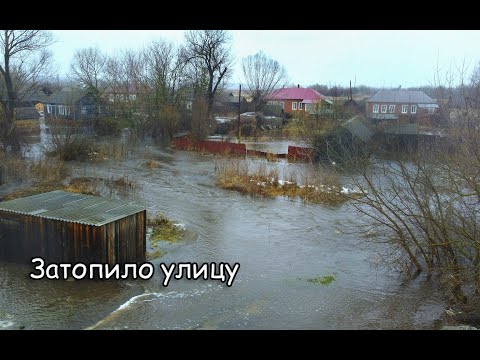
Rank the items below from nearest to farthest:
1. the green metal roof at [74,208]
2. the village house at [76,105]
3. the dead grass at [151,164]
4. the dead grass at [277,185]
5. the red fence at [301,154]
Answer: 1. the green metal roof at [74,208]
2. the dead grass at [277,185]
3. the dead grass at [151,164]
4. the red fence at [301,154]
5. the village house at [76,105]

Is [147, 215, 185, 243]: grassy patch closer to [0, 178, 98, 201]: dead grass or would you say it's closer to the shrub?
[0, 178, 98, 201]: dead grass

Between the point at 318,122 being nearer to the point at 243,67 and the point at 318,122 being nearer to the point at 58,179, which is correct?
the point at 58,179

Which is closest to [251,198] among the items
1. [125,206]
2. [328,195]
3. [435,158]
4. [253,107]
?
[328,195]

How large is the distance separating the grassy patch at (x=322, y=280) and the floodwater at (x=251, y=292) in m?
0.15

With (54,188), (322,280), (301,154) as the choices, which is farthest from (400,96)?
(322,280)

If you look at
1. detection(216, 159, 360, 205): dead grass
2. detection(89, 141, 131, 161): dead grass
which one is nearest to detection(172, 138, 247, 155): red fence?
detection(89, 141, 131, 161): dead grass

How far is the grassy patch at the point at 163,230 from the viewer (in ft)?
46.5

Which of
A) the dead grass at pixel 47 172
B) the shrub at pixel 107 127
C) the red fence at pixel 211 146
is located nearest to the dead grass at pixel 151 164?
the dead grass at pixel 47 172

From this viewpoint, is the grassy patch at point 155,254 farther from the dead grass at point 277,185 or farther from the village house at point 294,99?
the village house at point 294,99

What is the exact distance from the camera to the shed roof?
179ft

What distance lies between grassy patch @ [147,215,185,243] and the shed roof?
47059 mm

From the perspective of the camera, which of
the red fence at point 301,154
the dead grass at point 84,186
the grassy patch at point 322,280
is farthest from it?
the red fence at point 301,154

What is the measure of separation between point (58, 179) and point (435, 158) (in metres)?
17.7

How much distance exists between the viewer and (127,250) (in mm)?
11492
